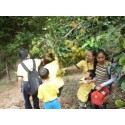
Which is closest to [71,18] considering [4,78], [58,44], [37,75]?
[58,44]

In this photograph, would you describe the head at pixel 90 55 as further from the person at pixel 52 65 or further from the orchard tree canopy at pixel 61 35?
the person at pixel 52 65

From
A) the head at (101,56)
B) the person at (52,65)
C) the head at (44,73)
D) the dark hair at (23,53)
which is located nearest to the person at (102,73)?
the head at (101,56)

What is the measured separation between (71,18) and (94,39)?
40 cm

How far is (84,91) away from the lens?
308 cm

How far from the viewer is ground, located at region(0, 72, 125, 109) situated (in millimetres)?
3221

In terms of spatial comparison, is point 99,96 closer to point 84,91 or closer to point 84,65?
point 84,91

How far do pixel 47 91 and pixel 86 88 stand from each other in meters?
0.42

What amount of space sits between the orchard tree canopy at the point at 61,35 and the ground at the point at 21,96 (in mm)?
243

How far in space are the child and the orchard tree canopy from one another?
24 cm

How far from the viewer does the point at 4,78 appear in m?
3.41

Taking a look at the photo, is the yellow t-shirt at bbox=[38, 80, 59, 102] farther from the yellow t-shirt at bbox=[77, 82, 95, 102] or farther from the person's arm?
the person's arm

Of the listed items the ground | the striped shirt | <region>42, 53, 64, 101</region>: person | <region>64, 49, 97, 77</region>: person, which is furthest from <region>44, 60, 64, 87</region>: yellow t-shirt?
the striped shirt

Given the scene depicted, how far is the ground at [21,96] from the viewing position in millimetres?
3221
